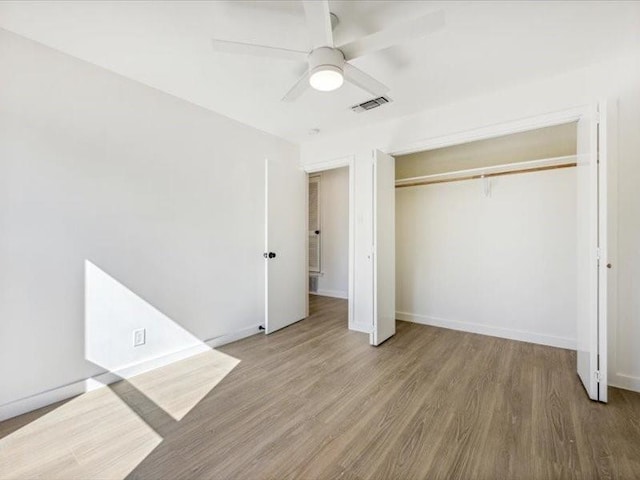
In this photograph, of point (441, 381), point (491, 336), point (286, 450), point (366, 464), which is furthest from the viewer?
point (491, 336)

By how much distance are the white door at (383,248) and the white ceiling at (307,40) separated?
0.82 meters

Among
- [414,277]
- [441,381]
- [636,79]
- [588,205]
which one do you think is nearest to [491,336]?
[414,277]

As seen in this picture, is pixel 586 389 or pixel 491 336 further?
pixel 491 336

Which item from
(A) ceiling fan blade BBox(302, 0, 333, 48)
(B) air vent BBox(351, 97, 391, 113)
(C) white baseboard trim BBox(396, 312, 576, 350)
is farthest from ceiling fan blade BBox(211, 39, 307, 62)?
(C) white baseboard trim BBox(396, 312, 576, 350)

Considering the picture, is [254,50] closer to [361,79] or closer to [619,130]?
[361,79]

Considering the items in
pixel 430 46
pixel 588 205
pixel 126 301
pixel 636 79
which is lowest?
pixel 126 301

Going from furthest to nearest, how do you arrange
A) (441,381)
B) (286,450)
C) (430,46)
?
(441,381) → (430,46) → (286,450)

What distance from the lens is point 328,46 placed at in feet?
5.68

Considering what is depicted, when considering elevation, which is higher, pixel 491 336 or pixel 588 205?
pixel 588 205

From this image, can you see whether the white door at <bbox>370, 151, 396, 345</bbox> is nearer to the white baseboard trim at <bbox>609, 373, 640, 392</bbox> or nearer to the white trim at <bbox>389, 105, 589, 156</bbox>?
the white trim at <bbox>389, 105, 589, 156</bbox>

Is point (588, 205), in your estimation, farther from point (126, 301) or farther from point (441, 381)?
point (126, 301)

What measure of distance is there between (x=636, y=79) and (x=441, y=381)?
2752mm

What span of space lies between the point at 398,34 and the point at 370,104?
1432mm

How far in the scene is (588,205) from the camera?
2129 millimetres
